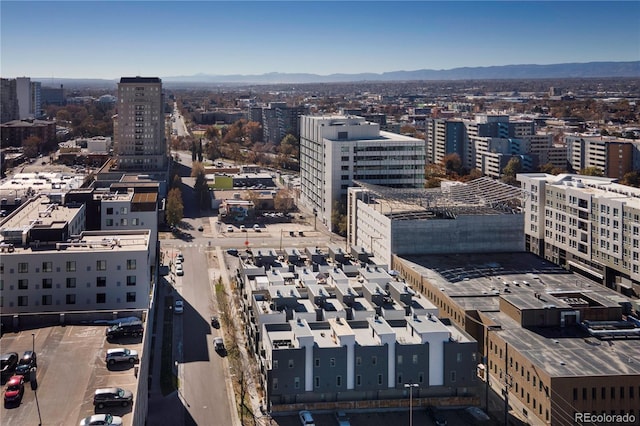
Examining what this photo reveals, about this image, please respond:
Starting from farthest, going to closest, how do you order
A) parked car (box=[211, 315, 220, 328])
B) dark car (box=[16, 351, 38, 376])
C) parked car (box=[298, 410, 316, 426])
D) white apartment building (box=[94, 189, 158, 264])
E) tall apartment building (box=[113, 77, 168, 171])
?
tall apartment building (box=[113, 77, 168, 171]), white apartment building (box=[94, 189, 158, 264]), parked car (box=[211, 315, 220, 328]), parked car (box=[298, 410, 316, 426]), dark car (box=[16, 351, 38, 376])

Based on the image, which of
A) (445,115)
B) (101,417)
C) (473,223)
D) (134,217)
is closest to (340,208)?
(473,223)

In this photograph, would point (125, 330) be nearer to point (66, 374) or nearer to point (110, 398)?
point (66, 374)

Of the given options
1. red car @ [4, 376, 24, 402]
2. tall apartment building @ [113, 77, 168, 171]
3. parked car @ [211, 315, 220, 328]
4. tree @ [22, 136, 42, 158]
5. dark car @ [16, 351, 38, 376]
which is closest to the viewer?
red car @ [4, 376, 24, 402]

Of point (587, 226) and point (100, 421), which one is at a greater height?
point (587, 226)

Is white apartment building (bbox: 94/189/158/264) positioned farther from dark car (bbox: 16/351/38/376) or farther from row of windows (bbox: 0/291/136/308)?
dark car (bbox: 16/351/38/376)

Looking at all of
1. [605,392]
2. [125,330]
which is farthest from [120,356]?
[605,392]

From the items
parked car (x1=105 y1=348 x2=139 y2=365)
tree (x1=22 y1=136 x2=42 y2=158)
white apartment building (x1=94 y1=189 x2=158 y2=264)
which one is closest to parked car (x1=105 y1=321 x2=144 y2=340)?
parked car (x1=105 y1=348 x2=139 y2=365)

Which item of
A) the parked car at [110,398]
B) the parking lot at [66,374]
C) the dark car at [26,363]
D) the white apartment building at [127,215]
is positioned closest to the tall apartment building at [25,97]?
the white apartment building at [127,215]
